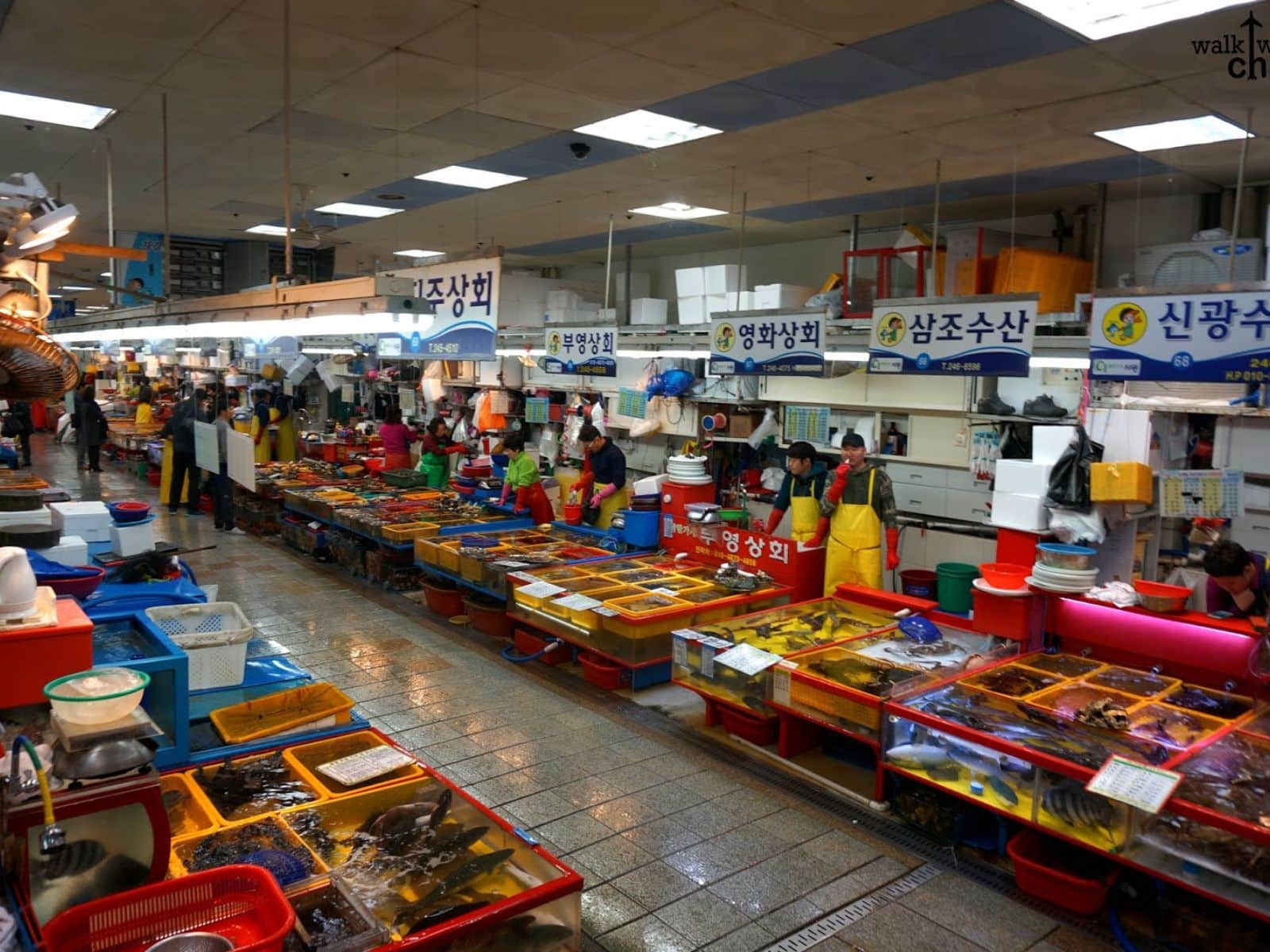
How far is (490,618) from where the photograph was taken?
8.46 metres

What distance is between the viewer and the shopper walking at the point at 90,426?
18031 millimetres

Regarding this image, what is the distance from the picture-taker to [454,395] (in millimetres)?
17656

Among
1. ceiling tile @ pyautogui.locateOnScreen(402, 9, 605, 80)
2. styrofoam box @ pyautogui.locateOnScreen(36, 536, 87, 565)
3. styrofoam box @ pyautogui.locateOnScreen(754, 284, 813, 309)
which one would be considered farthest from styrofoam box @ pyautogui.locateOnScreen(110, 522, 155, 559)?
styrofoam box @ pyautogui.locateOnScreen(754, 284, 813, 309)

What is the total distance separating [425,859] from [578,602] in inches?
151

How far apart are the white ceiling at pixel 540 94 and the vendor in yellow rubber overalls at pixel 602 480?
9.37 ft

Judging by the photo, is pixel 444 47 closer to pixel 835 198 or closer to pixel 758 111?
pixel 758 111

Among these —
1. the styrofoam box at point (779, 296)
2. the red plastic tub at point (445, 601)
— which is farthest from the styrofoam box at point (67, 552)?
the styrofoam box at point (779, 296)

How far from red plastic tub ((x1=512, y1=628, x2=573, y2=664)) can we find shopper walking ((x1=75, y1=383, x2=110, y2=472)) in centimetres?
1444

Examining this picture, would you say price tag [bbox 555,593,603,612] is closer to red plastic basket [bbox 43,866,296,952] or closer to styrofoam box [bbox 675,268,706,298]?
red plastic basket [bbox 43,866,296,952]

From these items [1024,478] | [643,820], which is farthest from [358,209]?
[643,820]

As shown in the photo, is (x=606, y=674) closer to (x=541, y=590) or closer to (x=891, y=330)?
(x=541, y=590)

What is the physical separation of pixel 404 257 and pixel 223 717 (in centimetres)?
1183

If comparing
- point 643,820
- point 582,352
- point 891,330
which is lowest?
point 643,820

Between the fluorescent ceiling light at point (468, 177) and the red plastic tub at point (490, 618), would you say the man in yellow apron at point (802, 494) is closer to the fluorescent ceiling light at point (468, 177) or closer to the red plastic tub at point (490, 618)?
the red plastic tub at point (490, 618)
